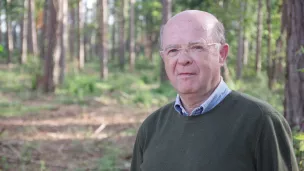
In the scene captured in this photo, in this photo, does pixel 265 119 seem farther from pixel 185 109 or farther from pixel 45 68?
pixel 45 68

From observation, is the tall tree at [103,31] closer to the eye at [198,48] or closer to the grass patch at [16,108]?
the grass patch at [16,108]

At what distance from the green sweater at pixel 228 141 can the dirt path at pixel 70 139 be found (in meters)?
4.09

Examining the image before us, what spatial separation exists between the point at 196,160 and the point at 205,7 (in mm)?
15032

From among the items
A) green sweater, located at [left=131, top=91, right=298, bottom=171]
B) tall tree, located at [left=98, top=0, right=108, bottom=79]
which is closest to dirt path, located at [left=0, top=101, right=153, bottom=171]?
green sweater, located at [left=131, top=91, right=298, bottom=171]

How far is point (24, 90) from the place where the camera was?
598 inches

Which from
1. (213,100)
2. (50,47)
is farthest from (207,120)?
(50,47)

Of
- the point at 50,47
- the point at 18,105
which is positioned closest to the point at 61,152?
the point at 18,105

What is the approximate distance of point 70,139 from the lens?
26.9ft

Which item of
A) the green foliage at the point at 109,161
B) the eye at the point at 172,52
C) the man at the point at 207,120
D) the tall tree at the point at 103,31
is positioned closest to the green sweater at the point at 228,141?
the man at the point at 207,120

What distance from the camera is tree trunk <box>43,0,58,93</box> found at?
14.5 meters

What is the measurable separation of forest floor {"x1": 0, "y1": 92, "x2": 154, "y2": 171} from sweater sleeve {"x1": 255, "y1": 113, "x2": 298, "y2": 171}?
4.44 m

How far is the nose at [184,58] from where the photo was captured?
1.98m

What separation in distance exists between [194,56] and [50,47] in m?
13.3

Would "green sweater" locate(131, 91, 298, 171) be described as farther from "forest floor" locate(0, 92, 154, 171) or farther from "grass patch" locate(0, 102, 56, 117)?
"grass patch" locate(0, 102, 56, 117)
